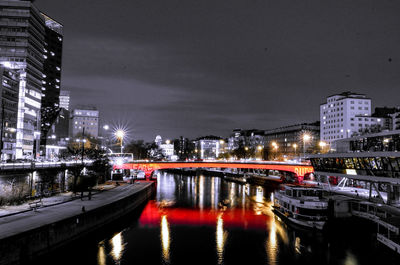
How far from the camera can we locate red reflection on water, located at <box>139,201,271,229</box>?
48594 millimetres

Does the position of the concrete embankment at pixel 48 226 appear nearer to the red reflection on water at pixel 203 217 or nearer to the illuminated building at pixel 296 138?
the red reflection on water at pixel 203 217

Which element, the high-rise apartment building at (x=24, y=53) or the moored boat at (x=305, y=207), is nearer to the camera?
the moored boat at (x=305, y=207)

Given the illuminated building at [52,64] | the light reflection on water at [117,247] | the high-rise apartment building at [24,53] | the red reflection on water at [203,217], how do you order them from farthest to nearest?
the illuminated building at [52,64] → the high-rise apartment building at [24,53] → the red reflection on water at [203,217] → the light reflection on water at [117,247]

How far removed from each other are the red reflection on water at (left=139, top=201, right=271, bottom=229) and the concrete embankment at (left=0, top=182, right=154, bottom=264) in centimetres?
797

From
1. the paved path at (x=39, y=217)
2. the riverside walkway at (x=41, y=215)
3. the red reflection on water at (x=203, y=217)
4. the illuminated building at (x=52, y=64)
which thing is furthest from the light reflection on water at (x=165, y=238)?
the illuminated building at (x=52, y=64)

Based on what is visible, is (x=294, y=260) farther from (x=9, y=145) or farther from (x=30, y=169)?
(x=9, y=145)

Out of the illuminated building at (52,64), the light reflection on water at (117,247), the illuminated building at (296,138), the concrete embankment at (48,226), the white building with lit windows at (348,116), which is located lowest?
the light reflection on water at (117,247)

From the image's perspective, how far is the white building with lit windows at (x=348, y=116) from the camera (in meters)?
151

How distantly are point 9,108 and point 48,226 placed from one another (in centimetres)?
8358

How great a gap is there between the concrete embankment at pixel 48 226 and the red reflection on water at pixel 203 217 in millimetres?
7968

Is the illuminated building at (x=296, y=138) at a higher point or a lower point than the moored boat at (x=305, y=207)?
higher

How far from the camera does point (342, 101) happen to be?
154875 mm

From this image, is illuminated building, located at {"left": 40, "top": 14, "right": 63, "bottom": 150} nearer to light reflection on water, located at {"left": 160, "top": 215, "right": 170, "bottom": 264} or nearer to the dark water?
light reflection on water, located at {"left": 160, "top": 215, "right": 170, "bottom": 264}

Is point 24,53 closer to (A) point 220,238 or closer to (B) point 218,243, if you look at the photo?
(A) point 220,238
